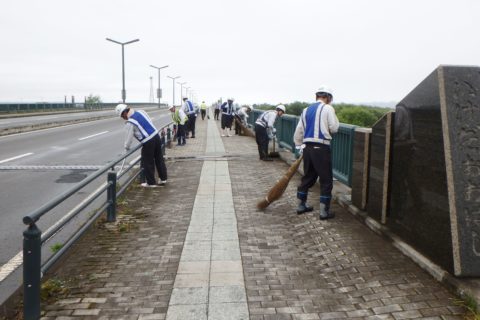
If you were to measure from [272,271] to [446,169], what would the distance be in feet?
6.29

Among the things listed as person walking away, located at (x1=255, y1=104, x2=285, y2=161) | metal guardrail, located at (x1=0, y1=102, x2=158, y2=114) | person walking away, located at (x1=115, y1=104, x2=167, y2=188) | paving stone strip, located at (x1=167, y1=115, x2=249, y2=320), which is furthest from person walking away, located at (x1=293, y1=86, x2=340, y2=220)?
metal guardrail, located at (x1=0, y1=102, x2=158, y2=114)

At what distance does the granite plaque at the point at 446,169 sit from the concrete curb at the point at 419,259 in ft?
0.23

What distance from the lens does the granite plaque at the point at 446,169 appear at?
425 centimetres

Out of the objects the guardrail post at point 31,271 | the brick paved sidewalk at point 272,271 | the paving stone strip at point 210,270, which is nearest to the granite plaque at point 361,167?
the brick paved sidewalk at point 272,271

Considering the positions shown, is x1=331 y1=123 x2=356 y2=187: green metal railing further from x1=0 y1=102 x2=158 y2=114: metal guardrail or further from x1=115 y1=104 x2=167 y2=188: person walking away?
x1=0 y1=102 x2=158 y2=114: metal guardrail

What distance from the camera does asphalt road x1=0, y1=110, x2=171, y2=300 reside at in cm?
705

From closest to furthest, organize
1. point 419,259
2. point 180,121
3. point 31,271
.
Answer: point 31,271 → point 419,259 → point 180,121

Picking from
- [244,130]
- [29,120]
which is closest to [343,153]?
[244,130]

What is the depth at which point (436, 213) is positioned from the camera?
4508 mm

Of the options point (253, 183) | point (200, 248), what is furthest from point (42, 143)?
point (200, 248)

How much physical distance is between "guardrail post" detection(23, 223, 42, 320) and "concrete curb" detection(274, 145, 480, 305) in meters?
3.39

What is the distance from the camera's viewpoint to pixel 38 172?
1163 centimetres

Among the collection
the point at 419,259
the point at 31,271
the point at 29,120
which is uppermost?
the point at 29,120

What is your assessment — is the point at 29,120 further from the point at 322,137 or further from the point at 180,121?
the point at 322,137
